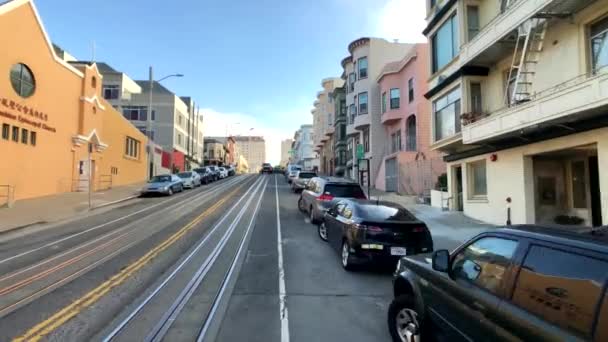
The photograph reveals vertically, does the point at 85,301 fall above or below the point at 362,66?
below

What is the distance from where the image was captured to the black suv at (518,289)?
2.51 meters

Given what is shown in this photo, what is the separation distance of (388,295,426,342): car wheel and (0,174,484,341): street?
0.32 meters

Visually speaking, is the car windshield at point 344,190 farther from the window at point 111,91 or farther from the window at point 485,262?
the window at point 111,91

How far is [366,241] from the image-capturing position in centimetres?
835

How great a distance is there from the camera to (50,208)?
19219 millimetres

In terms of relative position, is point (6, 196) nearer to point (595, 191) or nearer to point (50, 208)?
point (50, 208)

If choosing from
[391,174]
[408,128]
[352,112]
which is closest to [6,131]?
[391,174]

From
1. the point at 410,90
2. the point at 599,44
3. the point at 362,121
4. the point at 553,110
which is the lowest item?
the point at 553,110

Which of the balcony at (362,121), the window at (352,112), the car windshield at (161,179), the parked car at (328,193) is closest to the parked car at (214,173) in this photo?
the window at (352,112)

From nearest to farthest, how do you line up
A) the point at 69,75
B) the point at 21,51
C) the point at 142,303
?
1. the point at 142,303
2. the point at 21,51
3. the point at 69,75

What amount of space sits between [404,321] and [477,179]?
45.9 feet

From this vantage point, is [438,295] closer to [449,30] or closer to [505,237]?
[505,237]

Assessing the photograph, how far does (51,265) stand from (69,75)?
2211 cm

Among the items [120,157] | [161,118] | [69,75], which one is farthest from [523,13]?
[161,118]
